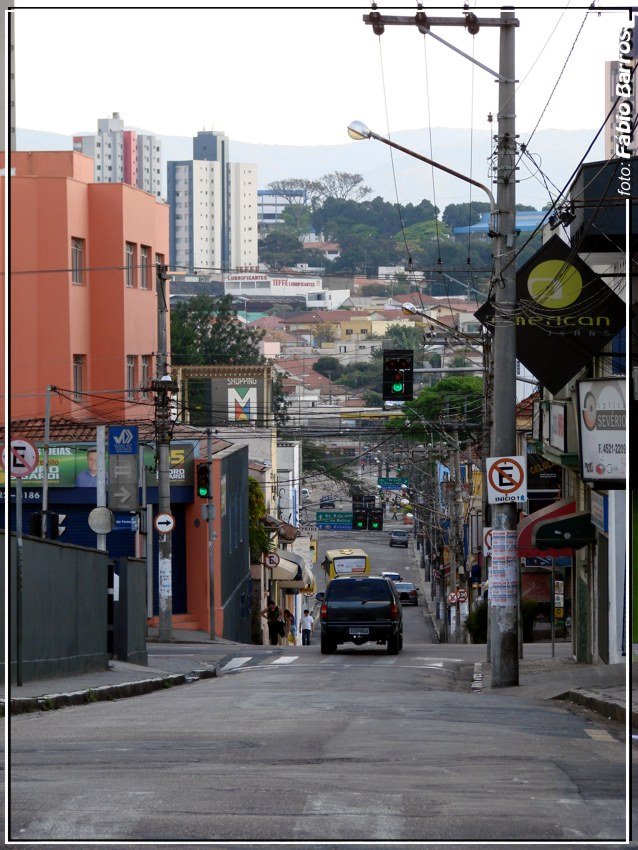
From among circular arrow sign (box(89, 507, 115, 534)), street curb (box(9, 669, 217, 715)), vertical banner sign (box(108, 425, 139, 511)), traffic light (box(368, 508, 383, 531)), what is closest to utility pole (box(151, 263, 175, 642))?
vertical banner sign (box(108, 425, 139, 511))

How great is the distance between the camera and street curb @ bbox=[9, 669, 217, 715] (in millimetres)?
13023

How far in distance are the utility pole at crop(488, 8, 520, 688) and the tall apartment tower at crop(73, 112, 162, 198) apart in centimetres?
644

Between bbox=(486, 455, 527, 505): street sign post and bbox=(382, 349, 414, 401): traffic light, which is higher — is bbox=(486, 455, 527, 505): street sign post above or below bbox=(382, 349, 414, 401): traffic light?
below

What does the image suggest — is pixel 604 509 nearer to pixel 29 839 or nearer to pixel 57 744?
pixel 57 744

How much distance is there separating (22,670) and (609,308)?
7.72 metres

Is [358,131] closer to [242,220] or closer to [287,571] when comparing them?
[242,220]

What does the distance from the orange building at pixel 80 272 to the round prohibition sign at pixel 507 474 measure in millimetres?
5212

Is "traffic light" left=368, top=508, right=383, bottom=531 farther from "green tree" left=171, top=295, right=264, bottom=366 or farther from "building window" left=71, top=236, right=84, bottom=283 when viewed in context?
"building window" left=71, top=236, right=84, bottom=283

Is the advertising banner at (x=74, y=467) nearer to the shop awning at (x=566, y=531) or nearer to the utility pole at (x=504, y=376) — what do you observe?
the shop awning at (x=566, y=531)

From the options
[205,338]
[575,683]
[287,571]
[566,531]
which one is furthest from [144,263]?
[205,338]

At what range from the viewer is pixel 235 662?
25.3 metres

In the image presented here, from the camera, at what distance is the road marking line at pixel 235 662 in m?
24.3

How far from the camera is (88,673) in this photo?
18047 millimetres

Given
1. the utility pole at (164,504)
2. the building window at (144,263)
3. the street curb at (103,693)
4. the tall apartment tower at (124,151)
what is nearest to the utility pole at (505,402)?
the building window at (144,263)
